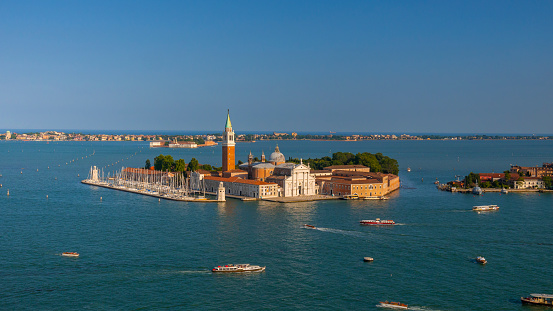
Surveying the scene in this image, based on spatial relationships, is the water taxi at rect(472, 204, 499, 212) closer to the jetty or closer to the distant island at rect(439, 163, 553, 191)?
the distant island at rect(439, 163, 553, 191)

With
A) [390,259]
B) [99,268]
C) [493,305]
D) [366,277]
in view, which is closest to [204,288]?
[99,268]

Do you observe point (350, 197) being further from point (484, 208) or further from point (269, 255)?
point (269, 255)

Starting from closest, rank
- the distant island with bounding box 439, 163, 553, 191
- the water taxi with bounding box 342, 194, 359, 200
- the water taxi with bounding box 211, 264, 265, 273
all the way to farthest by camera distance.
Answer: the water taxi with bounding box 211, 264, 265, 273 → the water taxi with bounding box 342, 194, 359, 200 → the distant island with bounding box 439, 163, 553, 191

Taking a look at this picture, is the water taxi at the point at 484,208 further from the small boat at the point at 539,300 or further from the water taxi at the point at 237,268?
the water taxi at the point at 237,268

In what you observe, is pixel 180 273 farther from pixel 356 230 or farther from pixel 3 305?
pixel 356 230

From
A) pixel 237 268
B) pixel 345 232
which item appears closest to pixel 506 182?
pixel 345 232

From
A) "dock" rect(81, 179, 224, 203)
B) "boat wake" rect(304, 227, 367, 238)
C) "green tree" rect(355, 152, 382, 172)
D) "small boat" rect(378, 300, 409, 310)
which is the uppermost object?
"green tree" rect(355, 152, 382, 172)

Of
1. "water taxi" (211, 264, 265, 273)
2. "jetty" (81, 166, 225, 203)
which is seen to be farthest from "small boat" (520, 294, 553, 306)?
"jetty" (81, 166, 225, 203)
